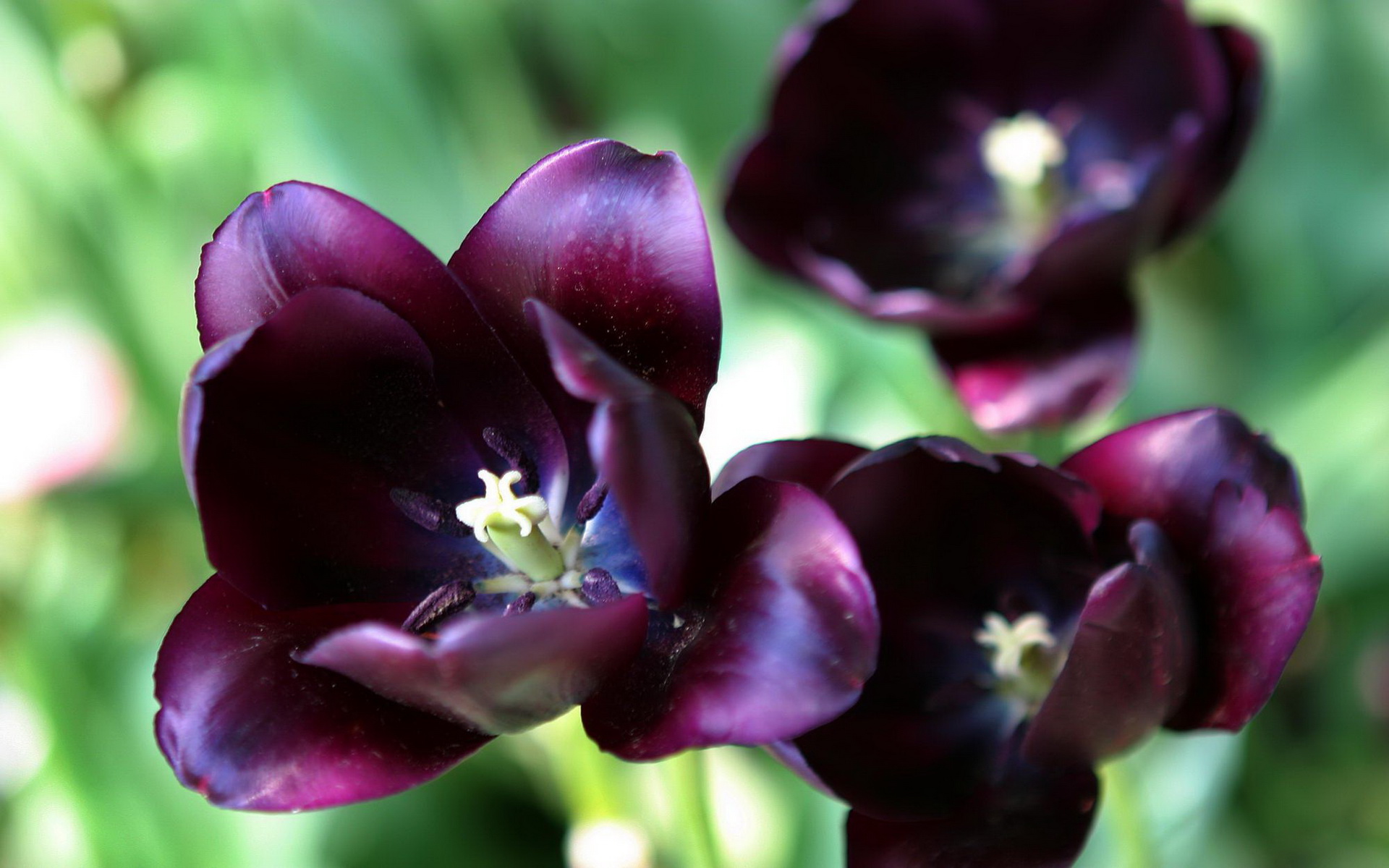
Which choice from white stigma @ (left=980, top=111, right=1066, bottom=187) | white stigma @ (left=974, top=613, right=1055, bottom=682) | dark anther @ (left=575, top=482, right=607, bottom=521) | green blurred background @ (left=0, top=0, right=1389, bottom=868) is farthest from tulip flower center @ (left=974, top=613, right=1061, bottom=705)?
white stigma @ (left=980, top=111, right=1066, bottom=187)

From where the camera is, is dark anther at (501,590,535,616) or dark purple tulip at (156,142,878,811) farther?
dark anther at (501,590,535,616)

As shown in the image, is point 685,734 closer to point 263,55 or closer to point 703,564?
point 703,564

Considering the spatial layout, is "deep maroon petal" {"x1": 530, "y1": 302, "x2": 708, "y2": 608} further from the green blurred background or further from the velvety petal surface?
the green blurred background

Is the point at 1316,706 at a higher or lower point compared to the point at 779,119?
lower

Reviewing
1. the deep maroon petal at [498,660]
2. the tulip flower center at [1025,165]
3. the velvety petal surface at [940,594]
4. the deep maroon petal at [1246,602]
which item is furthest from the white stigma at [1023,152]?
the deep maroon petal at [498,660]

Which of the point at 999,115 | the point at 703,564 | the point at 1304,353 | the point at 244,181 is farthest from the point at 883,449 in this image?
the point at 244,181

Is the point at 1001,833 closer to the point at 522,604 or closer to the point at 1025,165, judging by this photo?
the point at 522,604
